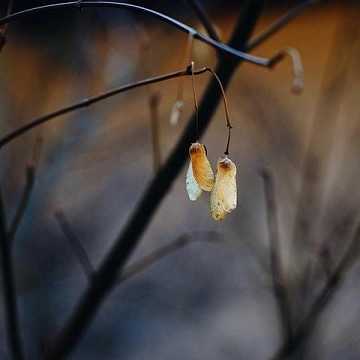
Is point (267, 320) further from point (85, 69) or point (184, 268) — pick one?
point (85, 69)

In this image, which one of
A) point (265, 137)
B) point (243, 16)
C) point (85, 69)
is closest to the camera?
point (243, 16)

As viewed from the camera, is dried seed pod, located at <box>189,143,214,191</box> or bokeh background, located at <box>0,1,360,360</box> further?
bokeh background, located at <box>0,1,360,360</box>

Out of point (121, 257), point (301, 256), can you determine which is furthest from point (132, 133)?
point (121, 257)

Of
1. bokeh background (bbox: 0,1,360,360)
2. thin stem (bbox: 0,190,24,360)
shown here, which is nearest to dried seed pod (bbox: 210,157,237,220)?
thin stem (bbox: 0,190,24,360)

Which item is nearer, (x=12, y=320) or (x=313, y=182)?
(x=12, y=320)

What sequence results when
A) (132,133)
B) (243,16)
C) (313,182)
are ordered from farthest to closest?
(132,133)
(313,182)
(243,16)

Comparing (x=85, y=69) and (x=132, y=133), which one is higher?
(x=85, y=69)

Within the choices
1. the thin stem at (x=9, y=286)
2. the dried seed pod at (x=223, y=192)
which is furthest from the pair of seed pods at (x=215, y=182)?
the thin stem at (x=9, y=286)

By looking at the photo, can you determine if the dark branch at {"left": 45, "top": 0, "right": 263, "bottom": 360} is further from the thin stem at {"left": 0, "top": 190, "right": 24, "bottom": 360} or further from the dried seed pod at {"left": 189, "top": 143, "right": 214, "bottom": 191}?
the dried seed pod at {"left": 189, "top": 143, "right": 214, "bottom": 191}
